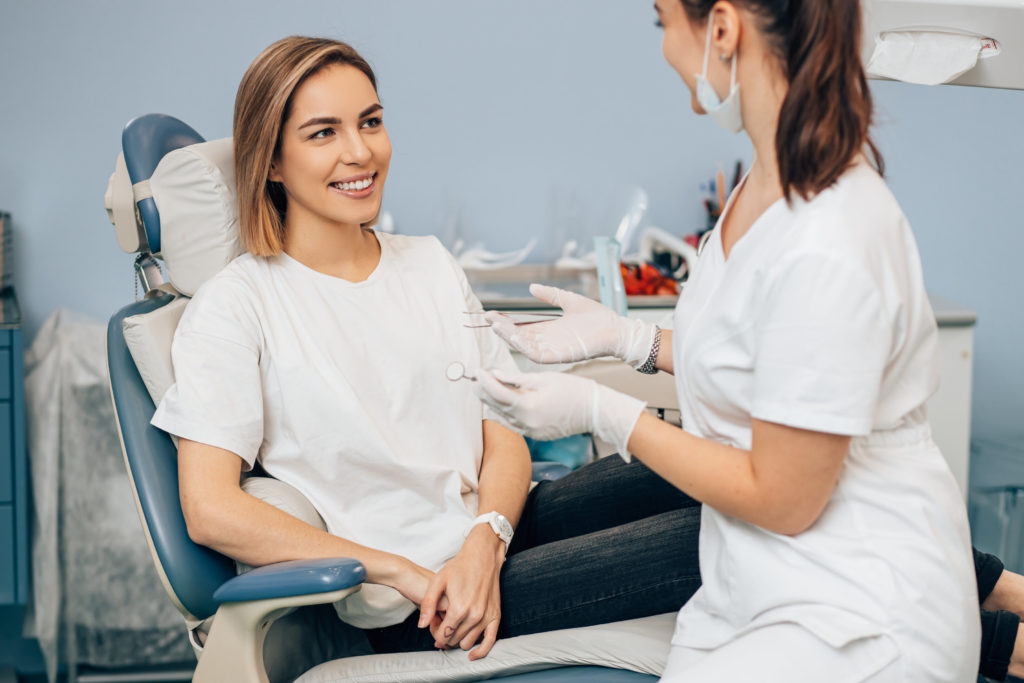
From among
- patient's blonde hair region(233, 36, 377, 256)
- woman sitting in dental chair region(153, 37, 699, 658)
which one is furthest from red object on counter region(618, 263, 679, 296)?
patient's blonde hair region(233, 36, 377, 256)

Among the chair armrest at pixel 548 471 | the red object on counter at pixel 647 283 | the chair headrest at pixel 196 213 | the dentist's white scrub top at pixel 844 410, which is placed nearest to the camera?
the dentist's white scrub top at pixel 844 410

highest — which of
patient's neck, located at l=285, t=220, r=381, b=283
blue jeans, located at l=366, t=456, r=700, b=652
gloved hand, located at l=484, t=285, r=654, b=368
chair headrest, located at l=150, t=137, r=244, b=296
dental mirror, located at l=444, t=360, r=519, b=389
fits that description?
chair headrest, located at l=150, t=137, r=244, b=296

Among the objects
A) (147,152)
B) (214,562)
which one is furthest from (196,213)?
(214,562)

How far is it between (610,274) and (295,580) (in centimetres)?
114

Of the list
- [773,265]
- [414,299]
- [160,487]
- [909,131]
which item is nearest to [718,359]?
[773,265]

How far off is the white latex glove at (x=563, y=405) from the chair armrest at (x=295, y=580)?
9.8 inches

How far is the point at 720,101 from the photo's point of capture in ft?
3.11

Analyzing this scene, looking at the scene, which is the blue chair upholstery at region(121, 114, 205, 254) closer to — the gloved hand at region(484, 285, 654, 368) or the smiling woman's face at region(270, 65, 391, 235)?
the smiling woman's face at region(270, 65, 391, 235)

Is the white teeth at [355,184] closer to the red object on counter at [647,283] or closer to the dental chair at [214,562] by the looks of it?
the dental chair at [214,562]

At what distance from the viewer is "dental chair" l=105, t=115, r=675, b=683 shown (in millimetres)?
1070

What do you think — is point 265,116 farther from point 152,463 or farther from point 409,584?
point 409,584

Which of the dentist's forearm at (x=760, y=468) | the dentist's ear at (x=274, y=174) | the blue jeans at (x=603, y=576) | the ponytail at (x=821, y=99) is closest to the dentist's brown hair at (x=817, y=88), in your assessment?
the ponytail at (x=821, y=99)

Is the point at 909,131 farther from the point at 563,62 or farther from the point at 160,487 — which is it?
the point at 160,487

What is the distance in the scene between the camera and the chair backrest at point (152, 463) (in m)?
Result: 1.11
